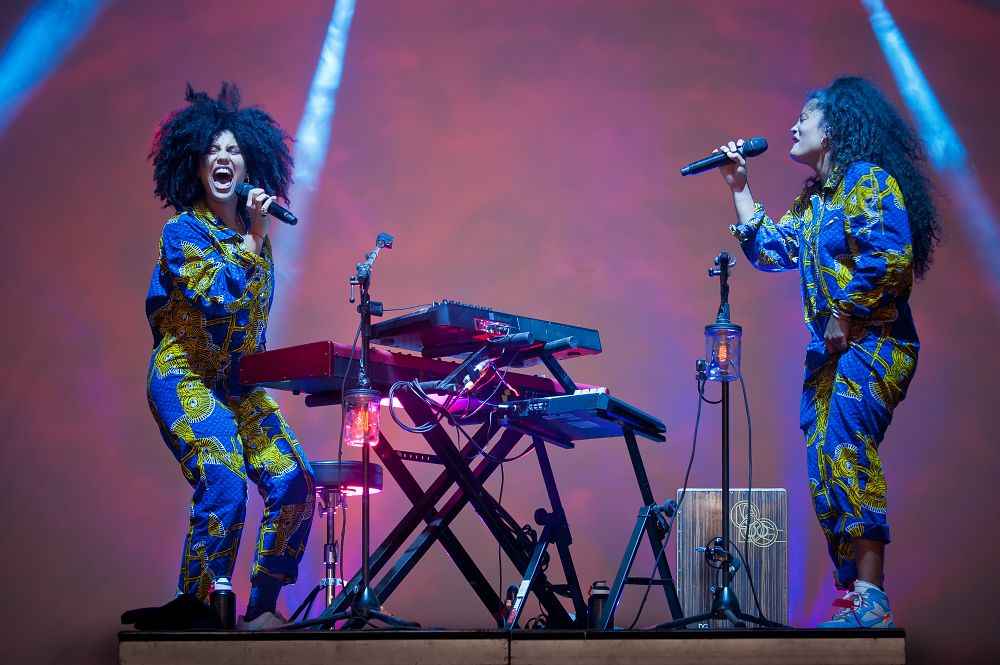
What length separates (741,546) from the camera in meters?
3.28

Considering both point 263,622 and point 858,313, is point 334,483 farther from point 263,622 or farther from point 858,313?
point 858,313

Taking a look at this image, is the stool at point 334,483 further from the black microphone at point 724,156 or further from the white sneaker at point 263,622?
the black microphone at point 724,156

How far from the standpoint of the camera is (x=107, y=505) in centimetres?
416

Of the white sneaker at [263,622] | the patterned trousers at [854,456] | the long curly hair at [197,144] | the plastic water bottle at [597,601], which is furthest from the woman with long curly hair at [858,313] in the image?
the long curly hair at [197,144]

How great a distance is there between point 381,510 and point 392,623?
2341mm

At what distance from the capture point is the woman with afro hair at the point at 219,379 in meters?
2.43

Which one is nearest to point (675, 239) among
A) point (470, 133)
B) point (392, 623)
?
point (470, 133)

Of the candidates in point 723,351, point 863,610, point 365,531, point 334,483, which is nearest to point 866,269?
point 723,351

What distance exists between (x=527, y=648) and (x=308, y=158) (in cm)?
336

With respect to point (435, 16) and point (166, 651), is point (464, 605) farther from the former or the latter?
point (435, 16)

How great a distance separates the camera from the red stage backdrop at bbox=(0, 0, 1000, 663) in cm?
418

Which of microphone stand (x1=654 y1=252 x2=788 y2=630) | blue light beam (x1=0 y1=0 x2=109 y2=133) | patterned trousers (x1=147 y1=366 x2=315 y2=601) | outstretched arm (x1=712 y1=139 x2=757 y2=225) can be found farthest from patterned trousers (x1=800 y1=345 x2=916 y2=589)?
blue light beam (x1=0 y1=0 x2=109 y2=133)

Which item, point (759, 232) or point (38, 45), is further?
point (38, 45)

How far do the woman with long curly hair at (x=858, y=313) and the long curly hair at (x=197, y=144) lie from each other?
1.62 meters
